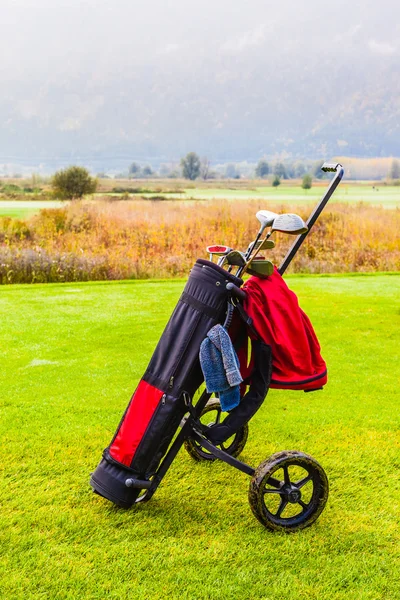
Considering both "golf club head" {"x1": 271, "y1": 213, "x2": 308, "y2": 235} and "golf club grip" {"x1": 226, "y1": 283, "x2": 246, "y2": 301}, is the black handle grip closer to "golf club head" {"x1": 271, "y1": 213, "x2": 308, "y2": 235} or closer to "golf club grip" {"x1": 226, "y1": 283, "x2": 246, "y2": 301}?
"golf club head" {"x1": 271, "y1": 213, "x2": 308, "y2": 235}

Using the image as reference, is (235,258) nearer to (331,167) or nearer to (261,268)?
(261,268)

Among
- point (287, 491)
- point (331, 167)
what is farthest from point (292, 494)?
point (331, 167)

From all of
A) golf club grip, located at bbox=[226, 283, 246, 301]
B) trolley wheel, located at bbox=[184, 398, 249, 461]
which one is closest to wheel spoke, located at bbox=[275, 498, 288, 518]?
trolley wheel, located at bbox=[184, 398, 249, 461]

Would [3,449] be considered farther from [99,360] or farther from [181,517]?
[99,360]

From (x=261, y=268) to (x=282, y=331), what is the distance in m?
0.28

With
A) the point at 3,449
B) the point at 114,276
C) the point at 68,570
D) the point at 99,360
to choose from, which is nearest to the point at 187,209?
the point at 114,276

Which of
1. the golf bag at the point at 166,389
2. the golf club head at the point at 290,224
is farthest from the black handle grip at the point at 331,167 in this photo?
the golf bag at the point at 166,389

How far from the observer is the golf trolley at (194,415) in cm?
278

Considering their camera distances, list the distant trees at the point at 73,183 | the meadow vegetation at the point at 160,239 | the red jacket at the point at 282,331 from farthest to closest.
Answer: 1. the distant trees at the point at 73,183
2. the meadow vegetation at the point at 160,239
3. the red jacket at the point at 282,331

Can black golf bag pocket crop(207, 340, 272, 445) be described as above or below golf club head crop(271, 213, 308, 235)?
below

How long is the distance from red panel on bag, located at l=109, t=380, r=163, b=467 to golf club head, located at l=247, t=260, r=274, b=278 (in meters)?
0.67

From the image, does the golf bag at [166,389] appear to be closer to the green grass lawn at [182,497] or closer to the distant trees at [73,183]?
the green grass lawn at [182,497]

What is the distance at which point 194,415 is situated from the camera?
9.64ft

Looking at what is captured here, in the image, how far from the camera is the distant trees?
818 inches
